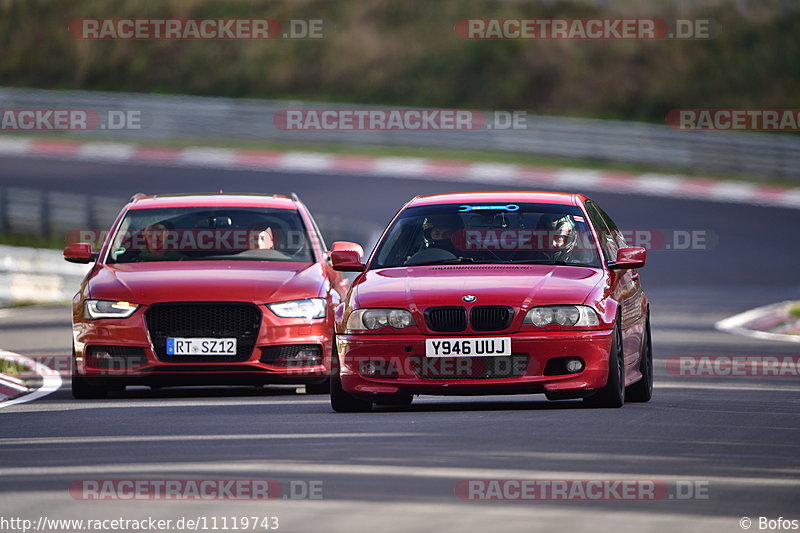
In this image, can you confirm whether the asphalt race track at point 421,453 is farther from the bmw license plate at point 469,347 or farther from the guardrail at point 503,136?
the guardrail at point 503,136

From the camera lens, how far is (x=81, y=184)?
3859 cm

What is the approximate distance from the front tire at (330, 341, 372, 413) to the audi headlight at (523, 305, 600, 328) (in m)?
1.33

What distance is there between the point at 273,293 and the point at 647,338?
2781mm

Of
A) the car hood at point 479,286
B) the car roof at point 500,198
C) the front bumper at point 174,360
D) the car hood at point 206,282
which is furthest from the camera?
the car hood at point 206,282

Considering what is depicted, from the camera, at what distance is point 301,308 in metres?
13.6

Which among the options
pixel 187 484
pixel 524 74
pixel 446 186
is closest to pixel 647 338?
pixel 187 484

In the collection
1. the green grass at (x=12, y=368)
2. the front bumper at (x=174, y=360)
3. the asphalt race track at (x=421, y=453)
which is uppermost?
the front bumper at (x=174, y=360)

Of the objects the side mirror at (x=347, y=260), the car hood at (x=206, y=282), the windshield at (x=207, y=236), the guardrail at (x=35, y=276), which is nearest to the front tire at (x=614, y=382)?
the side mirror at (x=347, y=260)

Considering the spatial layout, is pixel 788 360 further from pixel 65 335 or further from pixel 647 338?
pixel 65 335

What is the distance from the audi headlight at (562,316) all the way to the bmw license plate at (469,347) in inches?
8.7

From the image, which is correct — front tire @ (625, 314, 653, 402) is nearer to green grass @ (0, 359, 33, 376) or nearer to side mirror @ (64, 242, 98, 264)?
side mirror @ (64, 242, 98, 264)

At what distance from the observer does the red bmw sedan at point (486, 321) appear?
11539mm

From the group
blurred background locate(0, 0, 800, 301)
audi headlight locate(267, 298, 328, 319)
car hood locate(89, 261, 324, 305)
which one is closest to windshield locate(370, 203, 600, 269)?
audi headlight locate(267, 298, 328, 319)

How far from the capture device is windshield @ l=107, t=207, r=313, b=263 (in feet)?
47.6
